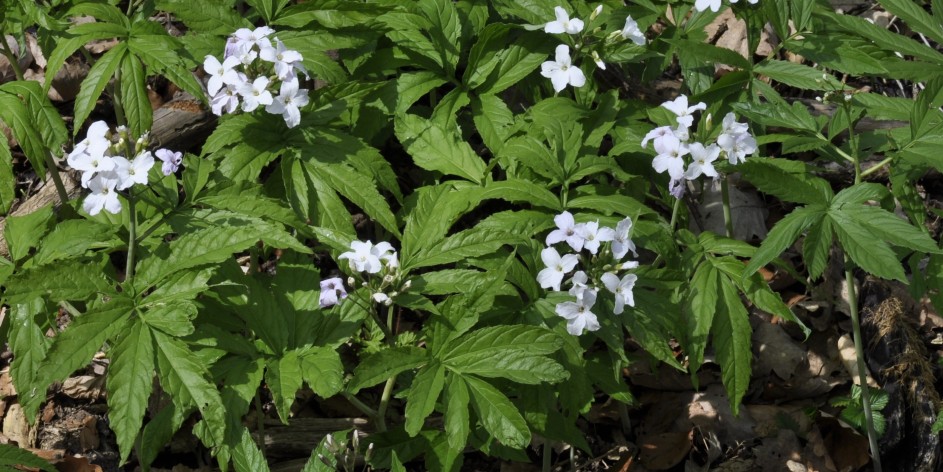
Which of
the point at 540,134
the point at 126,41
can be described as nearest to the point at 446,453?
the point at 540,134

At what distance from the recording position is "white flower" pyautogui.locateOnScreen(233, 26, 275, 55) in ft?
9.86

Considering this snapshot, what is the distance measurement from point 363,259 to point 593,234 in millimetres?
726

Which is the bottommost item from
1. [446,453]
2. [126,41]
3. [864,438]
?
[864,438]

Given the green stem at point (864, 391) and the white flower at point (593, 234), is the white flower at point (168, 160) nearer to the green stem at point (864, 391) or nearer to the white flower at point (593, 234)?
the white flower at point (593, 234)

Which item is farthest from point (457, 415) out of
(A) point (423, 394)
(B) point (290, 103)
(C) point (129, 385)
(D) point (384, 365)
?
(B) point (290, 103)

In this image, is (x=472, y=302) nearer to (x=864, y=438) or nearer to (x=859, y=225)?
(x=859, y=225)

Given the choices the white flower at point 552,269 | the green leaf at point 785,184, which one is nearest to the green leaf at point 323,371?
the white flower at point 552,269

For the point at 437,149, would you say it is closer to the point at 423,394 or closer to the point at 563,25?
the point at 563,25

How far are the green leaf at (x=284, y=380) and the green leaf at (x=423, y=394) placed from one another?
1.13ft

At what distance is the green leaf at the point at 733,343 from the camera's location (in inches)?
121

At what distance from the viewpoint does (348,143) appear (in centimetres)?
330

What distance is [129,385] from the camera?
8.33 ft

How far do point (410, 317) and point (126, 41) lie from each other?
161cm

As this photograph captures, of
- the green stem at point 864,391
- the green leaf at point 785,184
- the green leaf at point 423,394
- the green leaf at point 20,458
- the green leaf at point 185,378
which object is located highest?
the green leaf at point 785,184
